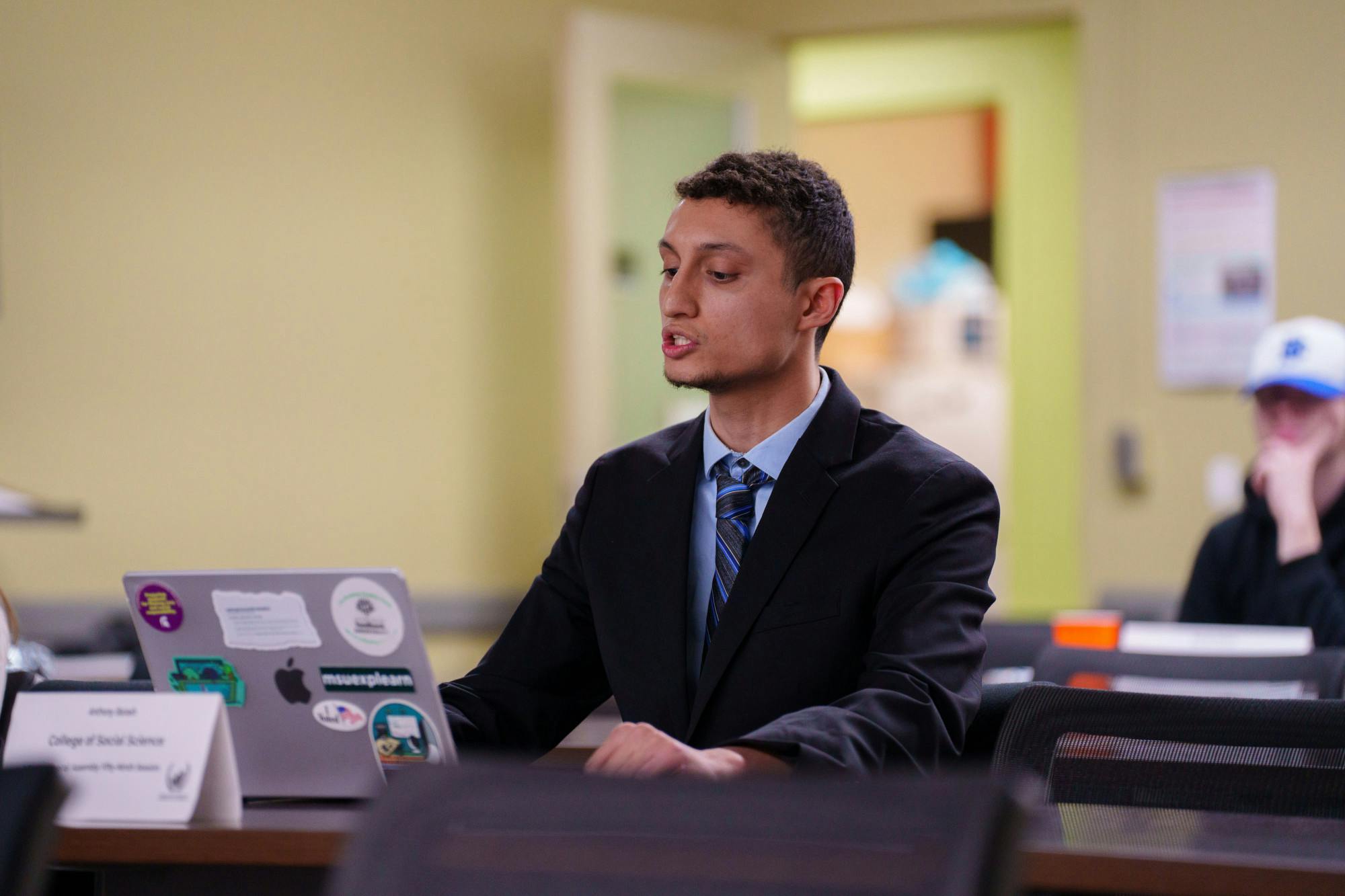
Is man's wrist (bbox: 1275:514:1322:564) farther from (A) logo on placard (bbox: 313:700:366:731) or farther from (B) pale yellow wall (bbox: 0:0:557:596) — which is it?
(B) pale yellow wall (bbox: 0:0:557:596)

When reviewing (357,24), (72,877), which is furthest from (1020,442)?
(72,877)

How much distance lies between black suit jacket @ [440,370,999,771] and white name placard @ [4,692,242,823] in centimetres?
32

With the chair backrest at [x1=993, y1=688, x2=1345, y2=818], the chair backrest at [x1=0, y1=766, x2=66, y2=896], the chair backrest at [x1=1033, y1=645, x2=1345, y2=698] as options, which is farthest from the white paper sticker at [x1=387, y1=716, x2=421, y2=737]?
the chair backrest at [x1=1033, y1=645, x2=1345, y2=698]

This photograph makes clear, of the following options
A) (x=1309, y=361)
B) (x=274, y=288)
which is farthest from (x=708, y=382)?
(x=274, y=288)

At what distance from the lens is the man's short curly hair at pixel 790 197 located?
1.85m

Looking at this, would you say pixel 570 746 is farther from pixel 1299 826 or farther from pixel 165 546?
pixel 165 546

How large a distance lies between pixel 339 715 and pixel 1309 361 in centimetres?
251

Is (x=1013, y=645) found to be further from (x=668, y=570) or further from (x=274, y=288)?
(x=274, y=288)

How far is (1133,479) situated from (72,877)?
3.94 meters

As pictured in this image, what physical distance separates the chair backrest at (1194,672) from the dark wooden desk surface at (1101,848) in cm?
80

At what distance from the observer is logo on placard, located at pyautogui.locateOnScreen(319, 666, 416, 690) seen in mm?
1488

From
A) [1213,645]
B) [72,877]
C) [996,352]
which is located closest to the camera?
[72,877]

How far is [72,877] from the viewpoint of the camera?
1.64 meters

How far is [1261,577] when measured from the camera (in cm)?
333
